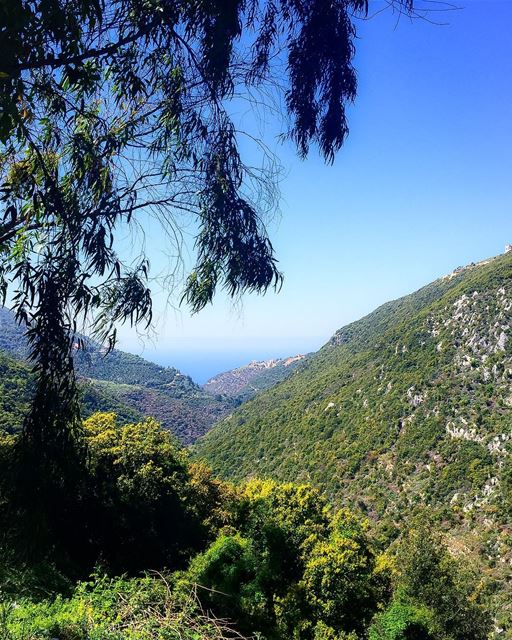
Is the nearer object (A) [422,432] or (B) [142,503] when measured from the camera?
(B) [142,503]

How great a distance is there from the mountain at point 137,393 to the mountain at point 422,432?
22.2 m

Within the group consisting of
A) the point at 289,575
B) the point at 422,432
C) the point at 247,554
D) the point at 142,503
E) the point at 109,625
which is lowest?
the point at 422,432

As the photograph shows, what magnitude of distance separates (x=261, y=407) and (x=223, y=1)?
68974 mm

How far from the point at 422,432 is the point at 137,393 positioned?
80900mm

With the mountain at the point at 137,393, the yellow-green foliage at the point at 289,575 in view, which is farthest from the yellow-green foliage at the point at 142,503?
the mountain at the point at 137,393

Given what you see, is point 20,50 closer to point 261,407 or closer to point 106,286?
point 106,286

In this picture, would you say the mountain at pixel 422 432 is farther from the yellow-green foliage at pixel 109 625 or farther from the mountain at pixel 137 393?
the yellow-green foliage at pixel 109 625

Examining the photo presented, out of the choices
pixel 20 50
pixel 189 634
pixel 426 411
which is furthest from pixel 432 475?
pixel 20 50

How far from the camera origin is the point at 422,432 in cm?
3791

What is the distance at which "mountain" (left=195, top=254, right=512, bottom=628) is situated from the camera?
29.5m

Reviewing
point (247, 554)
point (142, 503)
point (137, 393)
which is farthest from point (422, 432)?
point (137, 393)

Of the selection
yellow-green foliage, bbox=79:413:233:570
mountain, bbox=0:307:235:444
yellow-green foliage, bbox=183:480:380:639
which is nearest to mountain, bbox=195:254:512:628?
yellow-green foliage, bbox=183:480:380:639

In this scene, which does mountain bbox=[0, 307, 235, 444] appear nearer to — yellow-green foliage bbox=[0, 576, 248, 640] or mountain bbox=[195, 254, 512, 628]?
yellow-green foliage bbox=[0, 576, 248, 640]

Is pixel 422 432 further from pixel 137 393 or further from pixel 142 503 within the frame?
pixel 137 393
